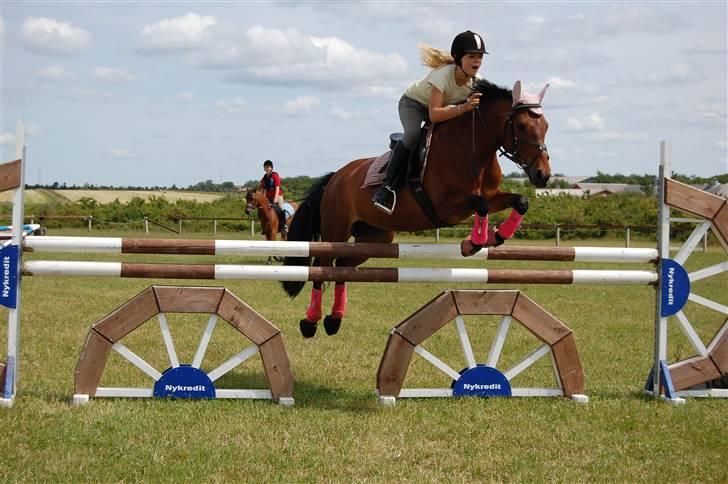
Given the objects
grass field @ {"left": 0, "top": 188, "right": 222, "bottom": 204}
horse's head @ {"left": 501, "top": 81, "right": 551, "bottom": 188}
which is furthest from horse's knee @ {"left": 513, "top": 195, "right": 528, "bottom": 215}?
grass field @ {"left": 0, "top": 188, "right": 222, "bottom": 204}

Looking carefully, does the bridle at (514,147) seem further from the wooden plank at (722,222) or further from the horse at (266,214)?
the horse at (266,214)

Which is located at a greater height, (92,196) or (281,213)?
(92,196)

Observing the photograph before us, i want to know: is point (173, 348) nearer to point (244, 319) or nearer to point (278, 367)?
point (244, 319)

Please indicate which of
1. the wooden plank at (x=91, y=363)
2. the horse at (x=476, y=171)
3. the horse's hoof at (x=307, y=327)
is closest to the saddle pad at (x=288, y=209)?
the horse's hoof at (x=307, y=327)

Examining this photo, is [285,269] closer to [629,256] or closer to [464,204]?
[464,204]

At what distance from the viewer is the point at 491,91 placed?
5770mm

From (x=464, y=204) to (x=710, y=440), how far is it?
2.22 metres

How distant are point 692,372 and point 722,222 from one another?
1.18 m

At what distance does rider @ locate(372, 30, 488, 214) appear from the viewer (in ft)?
18.0

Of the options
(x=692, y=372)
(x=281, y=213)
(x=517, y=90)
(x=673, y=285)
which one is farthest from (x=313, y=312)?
(x=281, y=213)

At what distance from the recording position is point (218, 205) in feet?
132

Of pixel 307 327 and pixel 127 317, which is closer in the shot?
pixel 127 317

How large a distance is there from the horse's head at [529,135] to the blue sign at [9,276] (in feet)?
11.4

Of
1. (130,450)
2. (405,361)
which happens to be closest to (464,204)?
(405,361)
